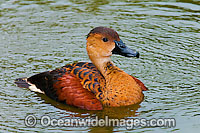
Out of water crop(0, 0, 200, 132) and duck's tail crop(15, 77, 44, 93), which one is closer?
water crop(0, 0, 200, 132)

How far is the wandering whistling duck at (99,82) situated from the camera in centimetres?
944

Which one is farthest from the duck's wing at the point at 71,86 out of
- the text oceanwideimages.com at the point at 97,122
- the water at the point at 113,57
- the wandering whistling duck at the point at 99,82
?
the text oceanwideimages.com at the point at 97,122

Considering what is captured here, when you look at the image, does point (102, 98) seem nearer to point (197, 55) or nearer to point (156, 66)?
point (156, 66)

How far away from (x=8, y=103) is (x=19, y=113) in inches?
21.5

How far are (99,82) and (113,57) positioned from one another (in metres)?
2.53

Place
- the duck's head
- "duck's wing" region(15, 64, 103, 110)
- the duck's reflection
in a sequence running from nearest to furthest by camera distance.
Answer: the duck's reflection → "duck's wing" region(15, 64, 103, 110) → the duck's head

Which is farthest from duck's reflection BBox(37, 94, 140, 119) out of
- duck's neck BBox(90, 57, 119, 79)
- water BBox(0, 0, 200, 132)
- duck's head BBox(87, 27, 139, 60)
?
duck's head BBox(87, 27, 139, 60)

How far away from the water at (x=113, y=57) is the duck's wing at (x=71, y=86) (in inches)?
6.6

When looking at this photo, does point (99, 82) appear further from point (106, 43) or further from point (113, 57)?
point (113, 57)

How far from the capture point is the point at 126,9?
15023 millimetres

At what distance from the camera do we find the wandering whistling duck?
9438 mm

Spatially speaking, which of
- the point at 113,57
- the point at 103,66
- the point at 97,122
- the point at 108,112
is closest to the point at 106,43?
the point at 103,66

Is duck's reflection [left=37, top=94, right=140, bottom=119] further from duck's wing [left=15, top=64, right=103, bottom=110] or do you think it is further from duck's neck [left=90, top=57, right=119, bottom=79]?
duck's neck [left=90, top=57, right=119, bottom=79]

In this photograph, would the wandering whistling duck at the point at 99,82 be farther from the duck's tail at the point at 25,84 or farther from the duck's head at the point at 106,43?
the duck's tail at the point at 25,84
